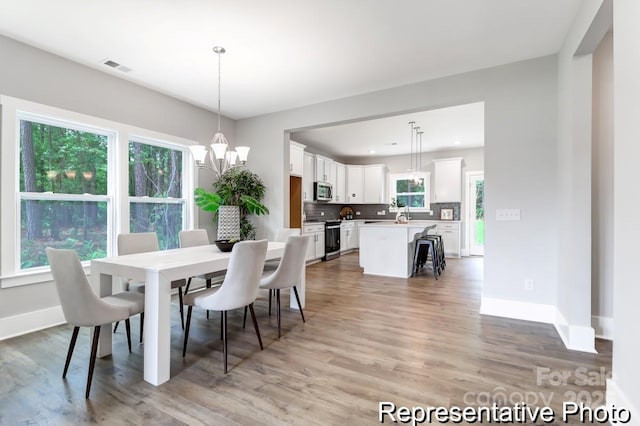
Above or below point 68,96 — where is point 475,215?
below

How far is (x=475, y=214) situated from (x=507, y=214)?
4888 mm

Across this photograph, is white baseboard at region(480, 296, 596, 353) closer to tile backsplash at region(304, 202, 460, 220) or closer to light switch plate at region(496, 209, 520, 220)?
light switch plate at region(496, 209, 520, 220)

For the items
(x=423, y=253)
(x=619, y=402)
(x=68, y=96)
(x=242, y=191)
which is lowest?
Answer: (x=619, y=402)

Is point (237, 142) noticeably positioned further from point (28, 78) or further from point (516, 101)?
point (516, 101)

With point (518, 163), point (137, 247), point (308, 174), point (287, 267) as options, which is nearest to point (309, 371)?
point (287, 267)

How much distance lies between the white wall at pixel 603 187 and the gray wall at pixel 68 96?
15.8 feet

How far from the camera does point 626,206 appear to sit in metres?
1.43

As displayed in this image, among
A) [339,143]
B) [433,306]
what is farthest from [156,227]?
[339,143]

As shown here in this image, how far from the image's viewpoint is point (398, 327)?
2.95m

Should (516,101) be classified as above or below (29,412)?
above

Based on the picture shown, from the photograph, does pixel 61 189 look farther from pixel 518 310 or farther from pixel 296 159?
pixel 518 310

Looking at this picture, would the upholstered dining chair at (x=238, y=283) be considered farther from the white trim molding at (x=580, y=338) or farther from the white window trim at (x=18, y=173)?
the white trim molding at (x=580, y=338)

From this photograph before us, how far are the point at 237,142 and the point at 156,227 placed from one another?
1965 millimetres

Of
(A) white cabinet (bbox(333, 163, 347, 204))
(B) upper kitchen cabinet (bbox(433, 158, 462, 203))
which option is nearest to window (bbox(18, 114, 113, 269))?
(A) white cabinet (bbox(333, 163, 347, 204))
